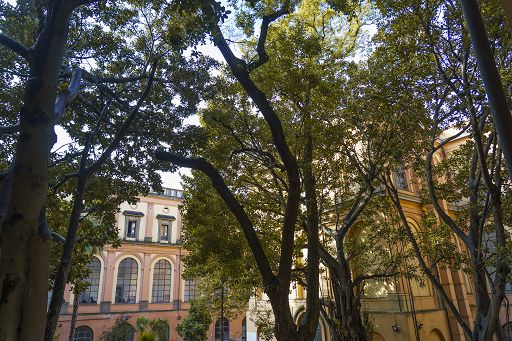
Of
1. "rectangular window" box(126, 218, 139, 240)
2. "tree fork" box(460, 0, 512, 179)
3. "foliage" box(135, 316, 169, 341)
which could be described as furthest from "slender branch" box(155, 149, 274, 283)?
"rectangular window" box(126, 218, 139, 240)

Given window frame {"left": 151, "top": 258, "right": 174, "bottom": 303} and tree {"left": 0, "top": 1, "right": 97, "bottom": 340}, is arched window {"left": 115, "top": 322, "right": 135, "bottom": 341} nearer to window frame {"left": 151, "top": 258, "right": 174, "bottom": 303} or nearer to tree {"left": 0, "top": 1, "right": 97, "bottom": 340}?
window frame {"left": 151, "top": 258, "right": 174, "bottom": 303}

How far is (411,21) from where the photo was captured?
7996 millimetres

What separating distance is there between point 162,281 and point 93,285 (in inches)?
242

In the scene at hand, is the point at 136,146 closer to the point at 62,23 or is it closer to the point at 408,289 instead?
the point at 62,23

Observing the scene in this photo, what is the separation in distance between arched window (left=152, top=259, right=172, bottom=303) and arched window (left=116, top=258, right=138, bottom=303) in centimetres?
189

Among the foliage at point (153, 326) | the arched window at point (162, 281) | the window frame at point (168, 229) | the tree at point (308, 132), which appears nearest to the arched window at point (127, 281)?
the arched window at point (162, 281)

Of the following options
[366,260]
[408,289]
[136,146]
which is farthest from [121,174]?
[408,289]

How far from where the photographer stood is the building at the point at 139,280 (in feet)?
99.2

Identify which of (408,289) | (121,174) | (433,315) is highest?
(121,174)

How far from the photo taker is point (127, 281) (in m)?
33.0

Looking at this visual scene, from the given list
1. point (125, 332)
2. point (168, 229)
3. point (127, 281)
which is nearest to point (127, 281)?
point (127, 281)

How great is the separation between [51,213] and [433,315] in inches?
620

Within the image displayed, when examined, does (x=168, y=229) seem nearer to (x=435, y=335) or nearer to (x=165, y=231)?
(x=165, y=231)

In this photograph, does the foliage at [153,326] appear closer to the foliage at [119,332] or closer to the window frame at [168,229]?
the foliage at [119,332]
